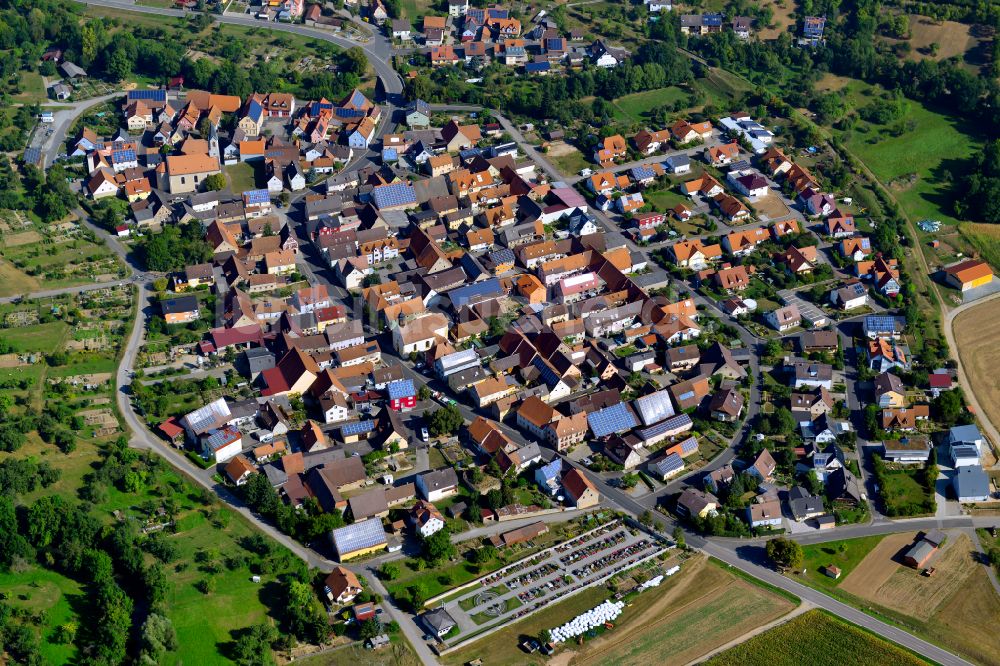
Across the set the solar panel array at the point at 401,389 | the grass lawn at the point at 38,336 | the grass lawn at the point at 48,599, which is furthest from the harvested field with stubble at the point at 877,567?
the grass lawn at the point at 38,336

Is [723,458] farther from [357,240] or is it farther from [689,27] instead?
[689,27]

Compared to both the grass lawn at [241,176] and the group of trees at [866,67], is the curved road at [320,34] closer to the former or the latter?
the grass lawn at [241,176]

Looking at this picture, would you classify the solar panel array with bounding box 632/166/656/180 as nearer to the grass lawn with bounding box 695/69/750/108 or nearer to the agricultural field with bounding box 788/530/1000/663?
the grass lawn with bounding box 695/69/750/108

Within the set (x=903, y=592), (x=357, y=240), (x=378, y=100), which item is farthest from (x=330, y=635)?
(x=378, y=100)

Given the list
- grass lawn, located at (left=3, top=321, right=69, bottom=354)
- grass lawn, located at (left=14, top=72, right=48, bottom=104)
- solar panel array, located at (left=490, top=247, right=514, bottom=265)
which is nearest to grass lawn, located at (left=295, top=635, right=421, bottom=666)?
grass lawn, located at (left=3, top=321, right=69, bottom=354)

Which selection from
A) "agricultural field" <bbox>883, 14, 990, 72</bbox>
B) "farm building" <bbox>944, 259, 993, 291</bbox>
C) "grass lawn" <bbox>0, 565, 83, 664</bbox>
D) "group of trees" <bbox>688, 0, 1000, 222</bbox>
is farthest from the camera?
"agricultural field" <bbox>883, 14, 990, 72</bbox>

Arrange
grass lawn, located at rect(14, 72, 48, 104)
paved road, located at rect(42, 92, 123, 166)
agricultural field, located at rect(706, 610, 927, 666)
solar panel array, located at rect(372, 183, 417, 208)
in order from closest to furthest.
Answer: agricultural field, located at rect(706, 610, 927, 666) → solar panel array, located at rect(372, 183, 417, 208) → paved road, located at rect(42, 92, 123, 166) → grass lawn, located at rect(14, 72, 48, 104)
